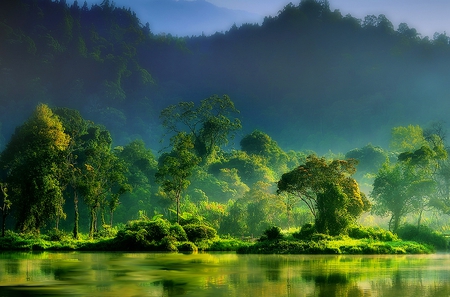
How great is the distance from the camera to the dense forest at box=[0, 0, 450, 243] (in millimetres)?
47312

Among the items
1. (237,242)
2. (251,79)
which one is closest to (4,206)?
(237,242)

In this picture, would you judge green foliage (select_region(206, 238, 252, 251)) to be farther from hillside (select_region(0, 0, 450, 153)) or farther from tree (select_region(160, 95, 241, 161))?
hillside (select_region(0, 0, 450, 153))

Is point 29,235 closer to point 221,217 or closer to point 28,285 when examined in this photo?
point 221,217

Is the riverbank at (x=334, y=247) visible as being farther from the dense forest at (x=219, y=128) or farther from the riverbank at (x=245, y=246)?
the dense forest at (x=219, y=128)

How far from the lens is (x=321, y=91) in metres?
181

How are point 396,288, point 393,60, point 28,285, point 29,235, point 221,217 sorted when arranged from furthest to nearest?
point 393,60, point 221,217, point 29,235, point 28,285, point 396,288

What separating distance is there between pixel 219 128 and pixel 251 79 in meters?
119

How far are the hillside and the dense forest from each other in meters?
0.49

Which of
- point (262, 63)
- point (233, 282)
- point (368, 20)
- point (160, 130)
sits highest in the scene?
point (368, 20)

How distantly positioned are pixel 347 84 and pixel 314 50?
24.5 m

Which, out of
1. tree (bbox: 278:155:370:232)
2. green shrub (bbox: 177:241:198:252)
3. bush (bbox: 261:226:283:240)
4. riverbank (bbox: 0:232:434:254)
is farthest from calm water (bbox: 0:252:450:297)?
tree (bbox: 278:155:370:232)

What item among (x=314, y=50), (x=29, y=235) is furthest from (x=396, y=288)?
(x=314, y=50)

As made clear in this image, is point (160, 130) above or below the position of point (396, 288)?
above

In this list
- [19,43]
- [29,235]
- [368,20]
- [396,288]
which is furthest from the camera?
[368,20]
